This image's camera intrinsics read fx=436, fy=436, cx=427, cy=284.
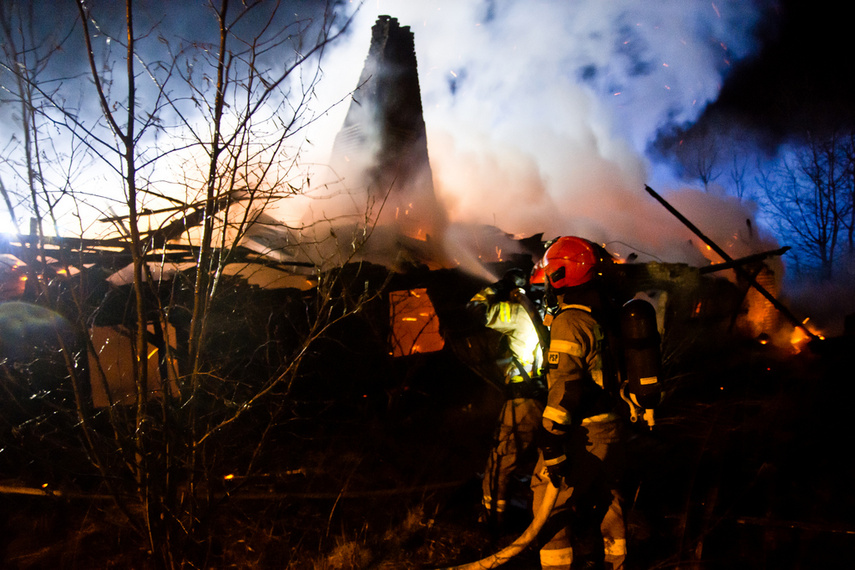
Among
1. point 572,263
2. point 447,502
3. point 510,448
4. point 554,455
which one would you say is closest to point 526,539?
point 554,455

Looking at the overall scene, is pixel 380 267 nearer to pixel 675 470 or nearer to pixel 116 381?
pixel 116 381

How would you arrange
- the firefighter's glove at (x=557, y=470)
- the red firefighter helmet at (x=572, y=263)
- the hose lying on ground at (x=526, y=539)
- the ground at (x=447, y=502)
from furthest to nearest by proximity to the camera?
the ground at (x=447, y=502) → the red firefighter helmet at (x=572, y=263) → the hose lying on ground at (x=526, y=539) → the firefighter's glove at (x=557, y=470)

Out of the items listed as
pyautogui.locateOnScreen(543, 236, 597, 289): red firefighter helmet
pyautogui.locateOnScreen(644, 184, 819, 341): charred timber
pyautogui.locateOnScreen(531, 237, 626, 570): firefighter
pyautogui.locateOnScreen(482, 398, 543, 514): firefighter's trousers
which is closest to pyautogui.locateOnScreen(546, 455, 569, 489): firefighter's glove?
pyautogui.locateOnScreen(531, 237, 626, 570): firefighter

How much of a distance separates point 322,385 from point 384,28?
1167 centimetres

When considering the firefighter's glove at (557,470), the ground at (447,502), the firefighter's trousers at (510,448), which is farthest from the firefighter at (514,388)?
the firefighter's glove at (557,470)

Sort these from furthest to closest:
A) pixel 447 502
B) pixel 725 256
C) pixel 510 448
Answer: pixel 725 256
pixel 447 502
pixel 510 448

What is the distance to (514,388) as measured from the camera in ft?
14.1

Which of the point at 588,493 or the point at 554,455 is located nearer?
the point at 554,455

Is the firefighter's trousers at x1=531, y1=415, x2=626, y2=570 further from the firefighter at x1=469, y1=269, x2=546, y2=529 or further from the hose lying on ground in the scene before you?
the firefighter at x1=469, y1=269, x2=546, y2=529

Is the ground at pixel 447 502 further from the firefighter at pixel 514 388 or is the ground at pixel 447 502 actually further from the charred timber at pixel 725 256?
the charred timber at pixel 725 256

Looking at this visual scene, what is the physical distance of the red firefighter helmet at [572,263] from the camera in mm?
3301

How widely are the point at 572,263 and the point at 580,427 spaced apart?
1.22 m

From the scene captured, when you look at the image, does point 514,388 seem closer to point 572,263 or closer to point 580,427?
point 580,427

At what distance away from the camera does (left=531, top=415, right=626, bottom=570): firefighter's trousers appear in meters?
3.13
